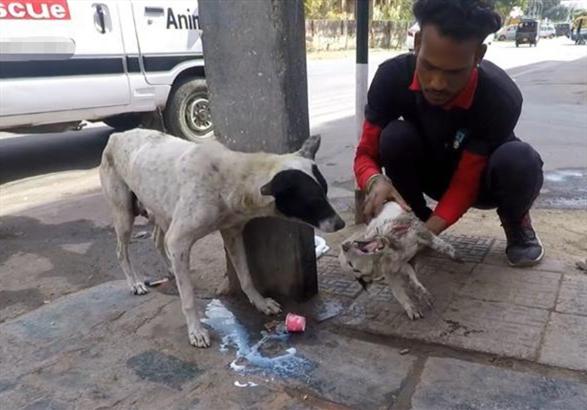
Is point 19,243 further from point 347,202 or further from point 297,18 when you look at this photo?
point 297,18

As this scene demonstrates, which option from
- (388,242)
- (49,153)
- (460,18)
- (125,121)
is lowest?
(49,153)

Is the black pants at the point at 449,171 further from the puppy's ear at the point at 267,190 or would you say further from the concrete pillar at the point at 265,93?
the puppy's ear at the point at 267,190

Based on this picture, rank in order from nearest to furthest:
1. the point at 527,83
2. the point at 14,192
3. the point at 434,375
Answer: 1. the point at 434,375
2. the point at 14,192
3. the point at 527,83

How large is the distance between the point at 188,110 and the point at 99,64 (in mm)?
1215

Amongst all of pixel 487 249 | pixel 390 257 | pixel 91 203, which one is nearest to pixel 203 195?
pixel 390 257

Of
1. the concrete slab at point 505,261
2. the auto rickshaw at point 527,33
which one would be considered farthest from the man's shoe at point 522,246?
the auto rickshaw at point 527,33

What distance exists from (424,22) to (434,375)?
1.29 metres

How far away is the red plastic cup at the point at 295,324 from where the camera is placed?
92.4 inches

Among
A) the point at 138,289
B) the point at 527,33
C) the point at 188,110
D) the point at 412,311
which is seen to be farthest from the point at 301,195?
the point at 527,33

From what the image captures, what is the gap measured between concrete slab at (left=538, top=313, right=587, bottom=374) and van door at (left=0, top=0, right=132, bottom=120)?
4.62m

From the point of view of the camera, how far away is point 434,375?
1.98m

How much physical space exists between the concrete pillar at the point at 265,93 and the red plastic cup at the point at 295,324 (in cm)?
21

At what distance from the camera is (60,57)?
5145 mm

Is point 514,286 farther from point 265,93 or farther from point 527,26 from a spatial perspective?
point 527,26
